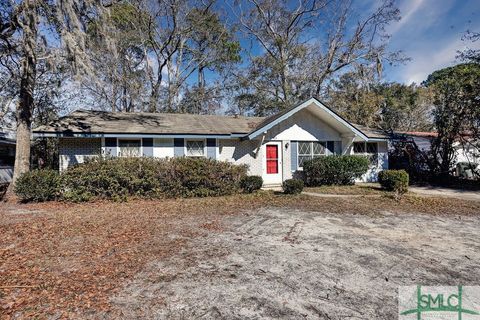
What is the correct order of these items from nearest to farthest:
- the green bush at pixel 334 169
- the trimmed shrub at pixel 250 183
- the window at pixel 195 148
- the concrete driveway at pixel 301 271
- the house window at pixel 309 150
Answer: the concrete driveway at pixel 301 271
the trimmed shrub at pixel 250 183
the window at pixel 195 148
the green bush at pixel 334 169
the house window at pixel 309 150

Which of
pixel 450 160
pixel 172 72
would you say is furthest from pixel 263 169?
A: pixel 172 72

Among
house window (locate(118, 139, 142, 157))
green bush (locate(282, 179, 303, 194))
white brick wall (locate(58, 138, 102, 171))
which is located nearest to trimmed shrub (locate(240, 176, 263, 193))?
green bush (locate(282, 179, 303, 194))

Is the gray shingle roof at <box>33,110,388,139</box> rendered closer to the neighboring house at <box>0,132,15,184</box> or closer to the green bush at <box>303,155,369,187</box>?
the green bush at <box>303,155,369,187</box>

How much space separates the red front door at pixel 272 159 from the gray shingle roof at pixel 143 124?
162cm

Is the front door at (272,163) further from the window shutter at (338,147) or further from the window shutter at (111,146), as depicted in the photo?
the window shutter at (111,146)

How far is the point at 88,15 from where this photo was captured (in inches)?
478

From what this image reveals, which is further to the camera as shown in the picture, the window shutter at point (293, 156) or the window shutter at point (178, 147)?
the window shutter at point (293, 156)

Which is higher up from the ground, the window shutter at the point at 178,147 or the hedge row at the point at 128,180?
the window shutter at the point at 178,147

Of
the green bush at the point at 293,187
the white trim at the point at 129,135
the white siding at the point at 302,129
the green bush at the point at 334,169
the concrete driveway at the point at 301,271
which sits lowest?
the concrete driveway at the point at 301,271

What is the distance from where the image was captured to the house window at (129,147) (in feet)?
41.6

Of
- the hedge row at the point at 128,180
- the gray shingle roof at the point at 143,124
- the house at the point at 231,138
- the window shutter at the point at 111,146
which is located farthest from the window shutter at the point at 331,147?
the window shutter at the point at 111,146

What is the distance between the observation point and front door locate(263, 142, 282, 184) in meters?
15.2

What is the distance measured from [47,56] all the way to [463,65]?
871 inches

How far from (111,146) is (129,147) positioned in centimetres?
75
